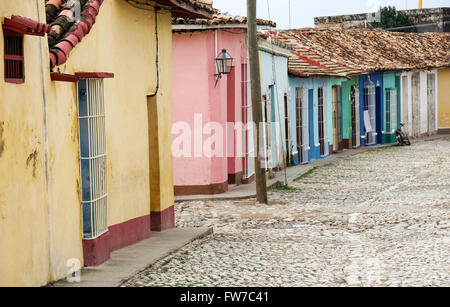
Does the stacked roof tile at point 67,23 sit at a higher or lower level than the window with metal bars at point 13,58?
higher

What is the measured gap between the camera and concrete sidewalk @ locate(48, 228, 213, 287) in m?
7.93

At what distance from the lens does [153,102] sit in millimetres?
11469

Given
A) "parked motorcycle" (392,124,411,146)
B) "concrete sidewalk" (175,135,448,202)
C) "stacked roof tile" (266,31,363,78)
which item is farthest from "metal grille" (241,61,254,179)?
"parked motorcycle" (392,124,411,146)

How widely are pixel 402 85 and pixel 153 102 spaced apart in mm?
24865

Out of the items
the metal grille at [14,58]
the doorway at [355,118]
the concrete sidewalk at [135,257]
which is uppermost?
the metal grille at [14,58]

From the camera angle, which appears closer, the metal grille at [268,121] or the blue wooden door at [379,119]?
the metal grille at [268,121]

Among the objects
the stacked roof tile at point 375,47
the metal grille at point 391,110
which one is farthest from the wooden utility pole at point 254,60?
the metal grille at point 391,110

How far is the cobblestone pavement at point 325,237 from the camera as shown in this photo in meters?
8.79

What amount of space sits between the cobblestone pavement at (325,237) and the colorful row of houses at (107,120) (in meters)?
0.83

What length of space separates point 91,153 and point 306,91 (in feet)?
57.3

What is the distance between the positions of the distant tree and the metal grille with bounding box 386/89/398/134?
18.5 m

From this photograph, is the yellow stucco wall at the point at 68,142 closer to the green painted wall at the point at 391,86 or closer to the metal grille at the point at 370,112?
the metal grille at the point at 370,112
